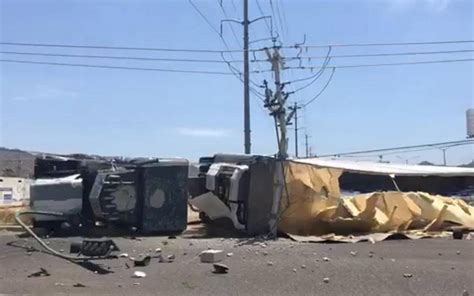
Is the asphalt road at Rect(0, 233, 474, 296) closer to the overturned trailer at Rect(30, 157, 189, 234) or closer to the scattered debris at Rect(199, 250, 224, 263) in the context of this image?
the scattered debris at Rect(199, 250, 224, 263)

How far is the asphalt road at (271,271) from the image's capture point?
34.2 ft

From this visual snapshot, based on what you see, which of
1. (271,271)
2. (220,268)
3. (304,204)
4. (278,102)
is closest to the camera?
(220,268)

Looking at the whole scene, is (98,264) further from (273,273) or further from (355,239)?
(355,239)

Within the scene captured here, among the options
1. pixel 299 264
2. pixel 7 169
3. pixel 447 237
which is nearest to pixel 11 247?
pixel 299 264

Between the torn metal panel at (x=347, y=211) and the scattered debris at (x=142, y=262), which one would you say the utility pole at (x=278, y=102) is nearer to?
the torn metal panel at (x=347, y=211)

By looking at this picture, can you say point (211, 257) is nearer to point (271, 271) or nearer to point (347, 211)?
point (271, 271)

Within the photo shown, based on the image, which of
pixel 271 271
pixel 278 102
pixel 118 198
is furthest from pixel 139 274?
pixel 278 102

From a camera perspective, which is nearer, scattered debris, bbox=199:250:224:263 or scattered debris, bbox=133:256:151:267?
scattered debris, bbox=133:256:151:267

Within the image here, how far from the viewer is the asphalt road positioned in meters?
10.4

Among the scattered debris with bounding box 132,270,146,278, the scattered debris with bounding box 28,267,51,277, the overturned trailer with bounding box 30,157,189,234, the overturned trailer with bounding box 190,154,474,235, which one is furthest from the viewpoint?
the overturned trailer with bounding box 190,154,474,235

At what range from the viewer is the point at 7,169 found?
39.6 meters

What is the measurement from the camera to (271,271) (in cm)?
1230

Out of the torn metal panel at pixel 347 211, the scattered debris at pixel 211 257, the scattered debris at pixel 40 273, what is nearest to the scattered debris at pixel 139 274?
the scattered debris at pixel 40 273

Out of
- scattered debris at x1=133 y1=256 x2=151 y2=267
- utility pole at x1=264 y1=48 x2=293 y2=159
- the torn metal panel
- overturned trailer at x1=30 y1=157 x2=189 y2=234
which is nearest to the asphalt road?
scattered debris at x1=133 y1=256 x2=151 y2=267
